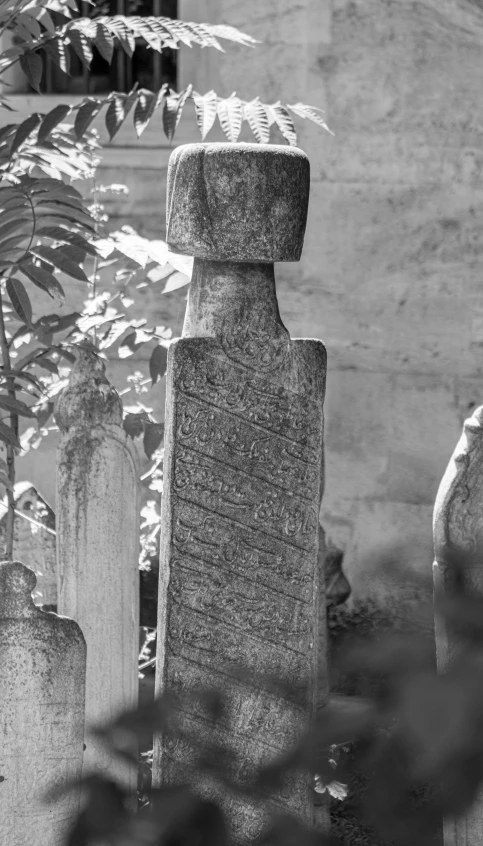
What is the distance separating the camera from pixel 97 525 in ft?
9.45

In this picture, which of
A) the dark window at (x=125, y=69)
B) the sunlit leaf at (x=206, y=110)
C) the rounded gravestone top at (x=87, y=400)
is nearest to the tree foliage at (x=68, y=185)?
the sunlit leaf at (x=206, y=110)

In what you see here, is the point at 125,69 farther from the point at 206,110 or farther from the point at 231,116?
the point at 231,116

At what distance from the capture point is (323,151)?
17.2 feet

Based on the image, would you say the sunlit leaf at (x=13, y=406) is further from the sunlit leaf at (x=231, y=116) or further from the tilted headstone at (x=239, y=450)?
the sunlit leaf at (x=231, y=116)

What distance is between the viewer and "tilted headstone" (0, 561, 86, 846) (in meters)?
2.47

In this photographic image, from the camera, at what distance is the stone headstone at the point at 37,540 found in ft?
10.7

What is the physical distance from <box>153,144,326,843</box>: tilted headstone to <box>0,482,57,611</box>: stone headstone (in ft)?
2.94

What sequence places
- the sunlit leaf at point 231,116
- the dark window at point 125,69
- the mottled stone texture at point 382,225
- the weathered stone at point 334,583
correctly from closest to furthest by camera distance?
the sunlit leaf at point 231,116
the weathered stone at point 334,583
the mottled stone texture at point 382,225
the dark window at point 125,69

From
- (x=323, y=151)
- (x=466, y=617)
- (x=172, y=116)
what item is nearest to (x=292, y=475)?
(x=172, y=116)

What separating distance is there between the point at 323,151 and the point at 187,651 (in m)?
3.30

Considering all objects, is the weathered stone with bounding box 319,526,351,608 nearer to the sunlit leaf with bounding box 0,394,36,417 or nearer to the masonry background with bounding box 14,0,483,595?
the masonry background with bounding box 14,0,483,595

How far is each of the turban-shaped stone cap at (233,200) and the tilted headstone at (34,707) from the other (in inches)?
30.5

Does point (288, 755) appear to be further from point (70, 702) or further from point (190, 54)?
point (190, 54)

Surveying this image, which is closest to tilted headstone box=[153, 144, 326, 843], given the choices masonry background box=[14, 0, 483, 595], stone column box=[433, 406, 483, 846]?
stone column box=[433, 406, 483, 846]
